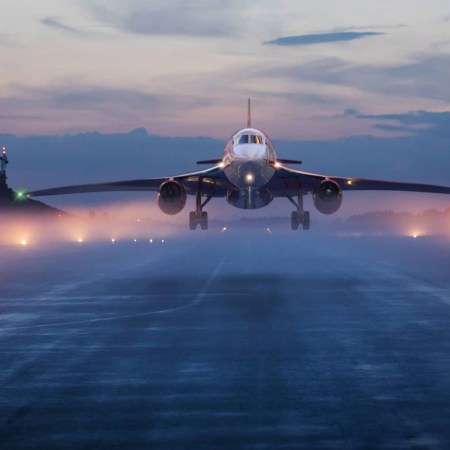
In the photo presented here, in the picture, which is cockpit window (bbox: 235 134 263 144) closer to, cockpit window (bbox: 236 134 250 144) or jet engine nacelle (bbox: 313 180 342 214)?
cockpit window (bbox: 236 134 250 144)

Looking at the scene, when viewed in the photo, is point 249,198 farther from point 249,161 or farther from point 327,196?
point 327,196

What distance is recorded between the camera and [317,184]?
143 feet

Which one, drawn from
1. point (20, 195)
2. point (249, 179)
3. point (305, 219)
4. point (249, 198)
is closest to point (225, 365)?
point (249, 179)

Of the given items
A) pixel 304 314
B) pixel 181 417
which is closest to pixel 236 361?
pixel 181 417

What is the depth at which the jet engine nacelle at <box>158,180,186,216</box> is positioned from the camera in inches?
1628

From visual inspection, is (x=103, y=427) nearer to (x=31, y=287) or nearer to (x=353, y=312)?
(x=353, y=312)

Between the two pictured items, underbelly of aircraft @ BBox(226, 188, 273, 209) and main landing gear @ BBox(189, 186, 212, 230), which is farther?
main landing gear @ BBox(189, 186, 212, 230)

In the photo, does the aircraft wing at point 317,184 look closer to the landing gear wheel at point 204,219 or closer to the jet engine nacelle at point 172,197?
the landing gear wheel at point 204,219

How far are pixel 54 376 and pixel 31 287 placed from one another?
22.8 metres

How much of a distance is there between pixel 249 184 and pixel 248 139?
1.99 meters

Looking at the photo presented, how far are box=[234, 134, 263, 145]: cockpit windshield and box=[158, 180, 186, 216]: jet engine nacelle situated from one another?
4.83 metres

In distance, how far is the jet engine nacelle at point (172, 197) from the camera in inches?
1628

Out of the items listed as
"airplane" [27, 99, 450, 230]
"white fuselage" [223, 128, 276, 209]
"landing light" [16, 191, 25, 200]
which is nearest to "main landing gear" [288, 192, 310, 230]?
"airplane" [27, 99, 450, 230]

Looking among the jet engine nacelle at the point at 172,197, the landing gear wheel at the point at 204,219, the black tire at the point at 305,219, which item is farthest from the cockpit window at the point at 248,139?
the black tire at the point at 305,219
